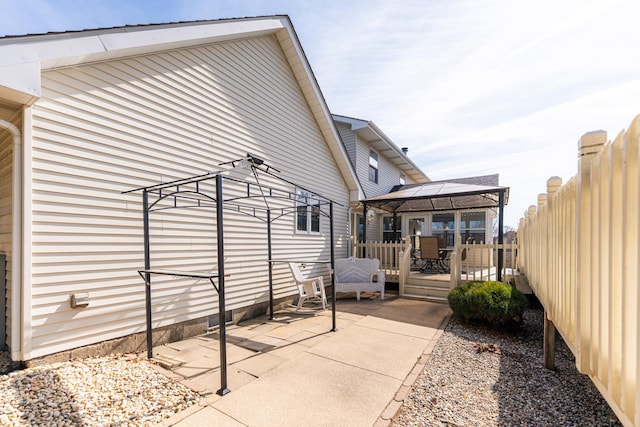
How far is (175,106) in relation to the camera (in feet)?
15.8

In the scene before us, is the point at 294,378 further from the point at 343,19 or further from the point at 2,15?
the point at 343,19

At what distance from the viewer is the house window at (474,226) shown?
1184 centimetres

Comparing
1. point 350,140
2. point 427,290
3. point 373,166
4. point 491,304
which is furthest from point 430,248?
point 350,140

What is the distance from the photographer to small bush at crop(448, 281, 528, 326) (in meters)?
4.91

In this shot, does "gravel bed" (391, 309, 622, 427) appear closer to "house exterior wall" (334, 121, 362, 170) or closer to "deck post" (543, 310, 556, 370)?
"deck post" (543, 310, 556, 370)

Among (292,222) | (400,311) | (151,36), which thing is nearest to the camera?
(151,36)

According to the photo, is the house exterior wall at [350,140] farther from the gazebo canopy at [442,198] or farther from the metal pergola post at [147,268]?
the metal pergola post at [147,268]

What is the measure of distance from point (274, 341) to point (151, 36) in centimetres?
489

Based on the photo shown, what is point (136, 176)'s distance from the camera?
4.25m

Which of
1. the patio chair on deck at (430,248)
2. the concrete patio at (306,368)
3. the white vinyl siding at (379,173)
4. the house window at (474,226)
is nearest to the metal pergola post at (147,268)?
the concrete patio at (306,368)

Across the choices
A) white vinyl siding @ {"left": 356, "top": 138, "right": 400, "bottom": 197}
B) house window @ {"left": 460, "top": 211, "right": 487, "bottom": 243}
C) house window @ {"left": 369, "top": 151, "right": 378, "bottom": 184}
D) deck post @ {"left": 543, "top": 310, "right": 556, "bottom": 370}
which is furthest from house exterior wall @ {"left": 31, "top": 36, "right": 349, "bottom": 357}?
house window @ {"left": 460, "top": 211, "right": 487, "bottom": 243}

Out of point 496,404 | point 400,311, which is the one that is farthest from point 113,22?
point 400,311

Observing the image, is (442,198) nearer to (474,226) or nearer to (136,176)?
(474,226)

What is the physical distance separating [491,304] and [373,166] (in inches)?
332
